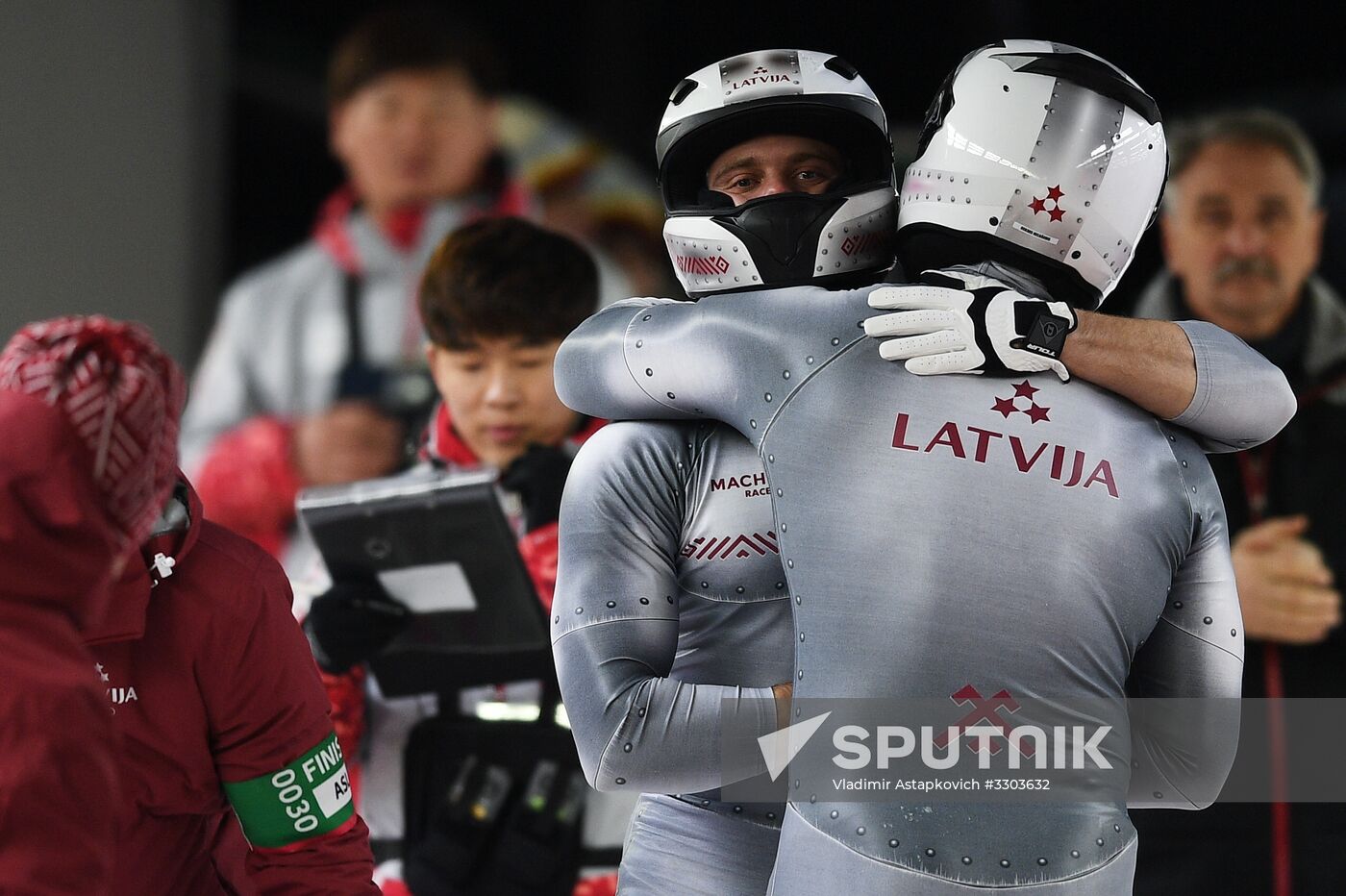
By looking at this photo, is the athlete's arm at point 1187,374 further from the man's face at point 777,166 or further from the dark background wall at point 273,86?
the dark background wall at point 273,86

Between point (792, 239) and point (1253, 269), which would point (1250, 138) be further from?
point (792, 239)

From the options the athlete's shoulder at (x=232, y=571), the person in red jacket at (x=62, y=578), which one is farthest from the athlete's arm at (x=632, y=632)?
the person in red jacket at (x=62, y=578)

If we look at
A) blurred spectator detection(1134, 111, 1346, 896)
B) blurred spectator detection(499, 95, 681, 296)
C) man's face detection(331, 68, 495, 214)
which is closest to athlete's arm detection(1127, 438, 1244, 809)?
blurred spectator detection(1134, 111, 1346, 896)

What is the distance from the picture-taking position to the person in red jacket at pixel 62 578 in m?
1.25

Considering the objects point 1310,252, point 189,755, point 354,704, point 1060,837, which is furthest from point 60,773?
point 1310,252

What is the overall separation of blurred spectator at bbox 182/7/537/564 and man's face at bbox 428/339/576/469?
Result: 214 cm

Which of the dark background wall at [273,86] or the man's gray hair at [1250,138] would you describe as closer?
the man's gray hair at [1250,138]

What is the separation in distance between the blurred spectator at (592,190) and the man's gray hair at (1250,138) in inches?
79.6

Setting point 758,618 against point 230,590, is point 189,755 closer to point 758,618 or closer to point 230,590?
point 230,590

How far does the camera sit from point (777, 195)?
6.25 ft

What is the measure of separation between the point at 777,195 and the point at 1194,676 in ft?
2.56

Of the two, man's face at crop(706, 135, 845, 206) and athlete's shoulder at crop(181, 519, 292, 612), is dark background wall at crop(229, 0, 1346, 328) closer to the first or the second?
man's face at crop(706, 135, 845, 206)

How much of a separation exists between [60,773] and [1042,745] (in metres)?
0.99

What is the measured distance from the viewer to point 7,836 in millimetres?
1252
